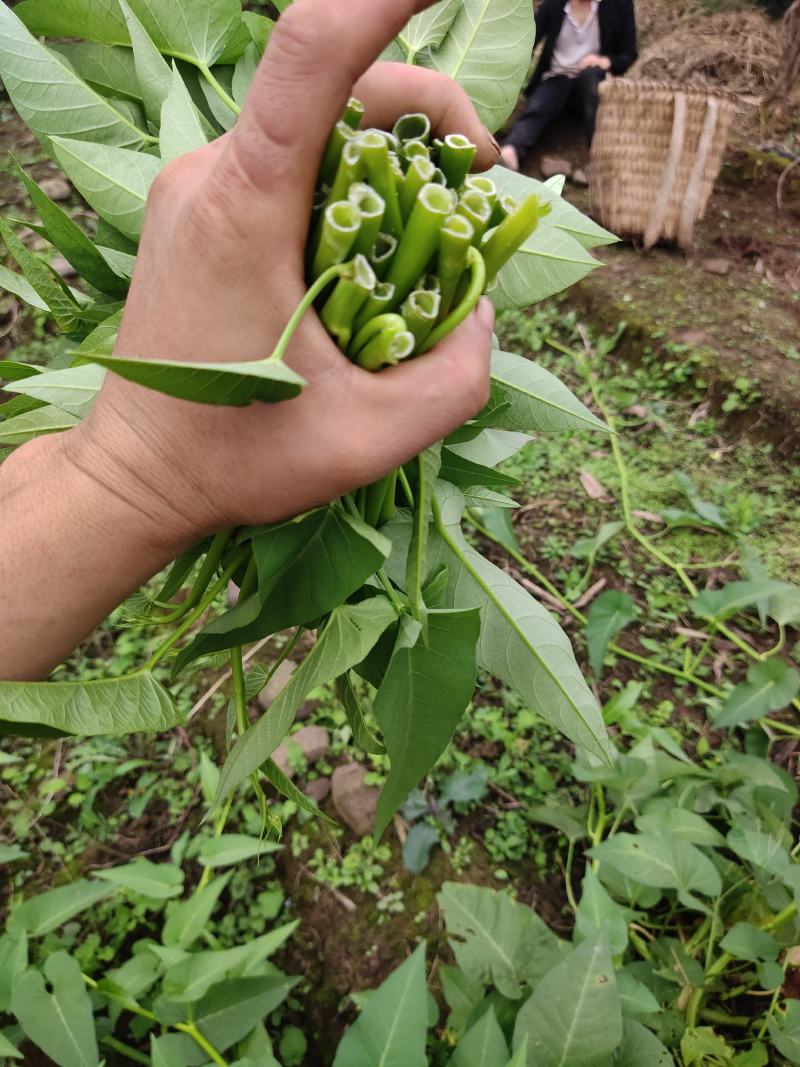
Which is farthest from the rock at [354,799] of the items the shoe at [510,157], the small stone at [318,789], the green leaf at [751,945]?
→ the shoe at [510,157]

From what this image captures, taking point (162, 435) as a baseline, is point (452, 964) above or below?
below

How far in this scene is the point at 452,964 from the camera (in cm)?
89

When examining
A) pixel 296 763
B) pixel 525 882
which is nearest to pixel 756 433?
pixel 525 882

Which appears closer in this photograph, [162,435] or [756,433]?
[162,435]

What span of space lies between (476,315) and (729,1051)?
2.73 ft

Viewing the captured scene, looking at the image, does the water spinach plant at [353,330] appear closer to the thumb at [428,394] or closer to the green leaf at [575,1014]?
the thumb at [428,394]

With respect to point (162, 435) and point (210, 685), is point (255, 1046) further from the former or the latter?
point (162, 435)

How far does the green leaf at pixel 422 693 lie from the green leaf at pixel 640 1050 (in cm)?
41

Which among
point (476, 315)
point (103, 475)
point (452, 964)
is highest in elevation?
point (476, 315)

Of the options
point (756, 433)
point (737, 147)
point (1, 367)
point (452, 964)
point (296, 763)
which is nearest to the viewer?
point (1, 367)

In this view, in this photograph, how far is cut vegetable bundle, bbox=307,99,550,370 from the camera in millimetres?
322

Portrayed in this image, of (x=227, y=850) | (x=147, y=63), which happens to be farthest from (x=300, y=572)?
(x=227, y=850)

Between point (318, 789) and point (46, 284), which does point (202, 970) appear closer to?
point (318, 789)

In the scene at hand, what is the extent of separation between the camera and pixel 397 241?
358mm
